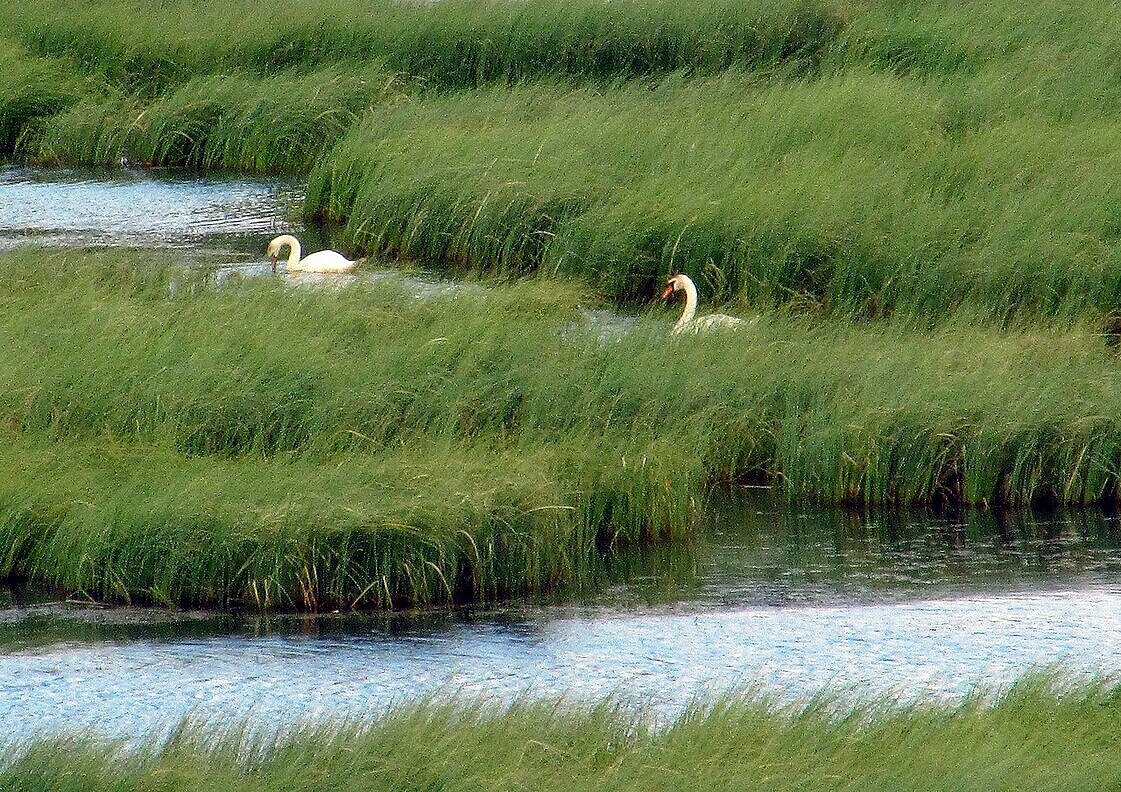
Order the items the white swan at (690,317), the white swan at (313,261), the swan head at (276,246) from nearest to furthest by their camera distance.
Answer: the white swan at (690,317) → the white swan at (313,261) → the swan head at (276,246)

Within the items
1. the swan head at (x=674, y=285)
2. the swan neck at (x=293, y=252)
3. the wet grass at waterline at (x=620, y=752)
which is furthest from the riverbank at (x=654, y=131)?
the wet grass at waterline at (x=620, y=752)

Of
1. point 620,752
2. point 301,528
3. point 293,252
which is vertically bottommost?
point 620,752

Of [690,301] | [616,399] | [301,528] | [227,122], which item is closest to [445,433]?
[616,399]

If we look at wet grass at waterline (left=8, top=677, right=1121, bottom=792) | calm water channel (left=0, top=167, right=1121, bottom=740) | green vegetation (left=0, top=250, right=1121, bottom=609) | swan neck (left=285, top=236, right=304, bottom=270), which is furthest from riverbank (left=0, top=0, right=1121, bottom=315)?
wet grass at waterline (left=8, top=677, right=1121, bottom=792)

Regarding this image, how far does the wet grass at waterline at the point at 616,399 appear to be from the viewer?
10.4 m

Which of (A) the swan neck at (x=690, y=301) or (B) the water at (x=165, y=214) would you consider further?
(B) the water at (x=165, y=214)

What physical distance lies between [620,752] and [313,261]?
8.36 metres

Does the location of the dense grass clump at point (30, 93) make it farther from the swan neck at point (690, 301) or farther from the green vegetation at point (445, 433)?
the swan neck at point (690, 301)

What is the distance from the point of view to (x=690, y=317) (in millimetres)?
12648

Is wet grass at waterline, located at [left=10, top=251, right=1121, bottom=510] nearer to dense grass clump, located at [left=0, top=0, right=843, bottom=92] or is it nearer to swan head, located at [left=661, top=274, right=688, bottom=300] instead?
swan head, located at [left=661, top=274, right=688, bottom=300]

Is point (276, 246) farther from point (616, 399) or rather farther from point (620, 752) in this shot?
point (620, 752)

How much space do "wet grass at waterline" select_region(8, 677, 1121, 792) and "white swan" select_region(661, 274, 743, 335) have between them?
4.94 metres

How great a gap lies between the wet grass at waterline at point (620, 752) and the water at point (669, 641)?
538mm

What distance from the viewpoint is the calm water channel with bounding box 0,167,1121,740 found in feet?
26.5
